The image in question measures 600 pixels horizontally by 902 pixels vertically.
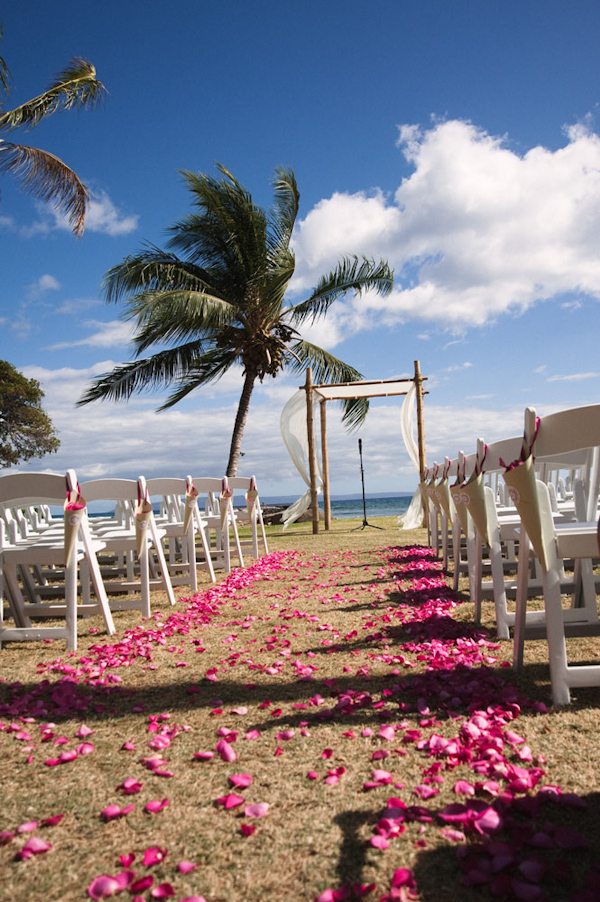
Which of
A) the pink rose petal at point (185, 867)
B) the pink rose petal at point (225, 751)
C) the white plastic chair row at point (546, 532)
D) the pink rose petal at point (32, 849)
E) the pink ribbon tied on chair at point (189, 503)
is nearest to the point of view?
the pink rose petal at point (185, 867)

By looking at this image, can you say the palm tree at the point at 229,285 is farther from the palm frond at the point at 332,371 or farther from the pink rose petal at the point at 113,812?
the pink rose petal at the point at 113,812

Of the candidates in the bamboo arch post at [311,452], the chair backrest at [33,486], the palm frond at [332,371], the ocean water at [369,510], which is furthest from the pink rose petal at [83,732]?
the ocean water at [369,510]

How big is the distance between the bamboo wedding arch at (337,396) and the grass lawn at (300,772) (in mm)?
9237

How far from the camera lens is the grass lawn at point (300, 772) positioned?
1335 mm

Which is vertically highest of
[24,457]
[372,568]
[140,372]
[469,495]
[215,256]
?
[215,256]

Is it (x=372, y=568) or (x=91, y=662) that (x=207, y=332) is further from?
(x=91, y=662)

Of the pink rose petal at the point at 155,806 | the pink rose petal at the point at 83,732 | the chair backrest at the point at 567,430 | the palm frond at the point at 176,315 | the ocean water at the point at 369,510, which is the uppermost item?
the palm frond at the point at 176,315

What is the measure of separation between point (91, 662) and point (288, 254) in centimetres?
1347

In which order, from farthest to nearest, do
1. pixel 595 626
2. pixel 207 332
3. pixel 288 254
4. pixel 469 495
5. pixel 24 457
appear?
1. pixel 24 457
2. pixel 288 254
3. pixel 207 332
4. pixel 469 495
5. pixel 595 626

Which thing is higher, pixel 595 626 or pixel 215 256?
pixel 215 256

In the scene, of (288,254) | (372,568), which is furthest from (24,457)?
(372,568)

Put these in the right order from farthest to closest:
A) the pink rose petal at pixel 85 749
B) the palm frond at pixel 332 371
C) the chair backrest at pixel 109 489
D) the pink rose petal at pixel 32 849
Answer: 1. the palm frond at pixel 332 371
2. the chair backrest at pixel 109 489
3. the pink rose petal at pixel 85 749
4. the pink rose petal at pixel 32 849

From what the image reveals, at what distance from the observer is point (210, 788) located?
1.78 metres

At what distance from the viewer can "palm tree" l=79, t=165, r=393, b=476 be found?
1420 centimetres
